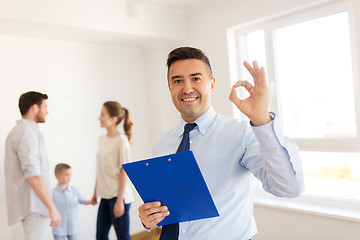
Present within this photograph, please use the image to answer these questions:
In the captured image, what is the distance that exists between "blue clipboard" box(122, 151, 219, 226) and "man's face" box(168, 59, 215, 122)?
1.32 ft

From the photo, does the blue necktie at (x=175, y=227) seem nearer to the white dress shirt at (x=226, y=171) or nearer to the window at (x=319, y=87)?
the white dress shirt at (x=226, y=171)

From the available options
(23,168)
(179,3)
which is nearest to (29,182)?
(23,168)

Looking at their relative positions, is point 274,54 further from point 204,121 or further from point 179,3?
point 204,121

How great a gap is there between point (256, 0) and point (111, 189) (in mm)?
2173

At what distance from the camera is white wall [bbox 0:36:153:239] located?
10.1 ft

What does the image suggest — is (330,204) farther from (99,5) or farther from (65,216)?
(99,5)

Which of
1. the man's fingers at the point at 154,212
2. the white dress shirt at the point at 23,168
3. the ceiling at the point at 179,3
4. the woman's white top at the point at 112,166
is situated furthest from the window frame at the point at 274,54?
the man's fingers at the point at 154,212

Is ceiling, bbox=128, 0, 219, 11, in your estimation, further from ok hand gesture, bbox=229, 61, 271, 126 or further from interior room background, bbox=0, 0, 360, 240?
ok hand gesture, bbox=229, 61, 271, 126

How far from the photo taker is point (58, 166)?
309cm

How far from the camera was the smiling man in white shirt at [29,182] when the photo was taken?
234 cm

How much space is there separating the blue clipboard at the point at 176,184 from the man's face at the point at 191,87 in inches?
15.8

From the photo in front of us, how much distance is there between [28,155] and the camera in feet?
7.63

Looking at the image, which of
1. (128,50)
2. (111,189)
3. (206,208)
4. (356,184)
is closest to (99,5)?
(128,50)

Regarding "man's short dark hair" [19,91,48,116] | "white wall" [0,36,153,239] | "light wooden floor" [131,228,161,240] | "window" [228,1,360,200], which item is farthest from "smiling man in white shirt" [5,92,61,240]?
"window" [228,1,360,200]
